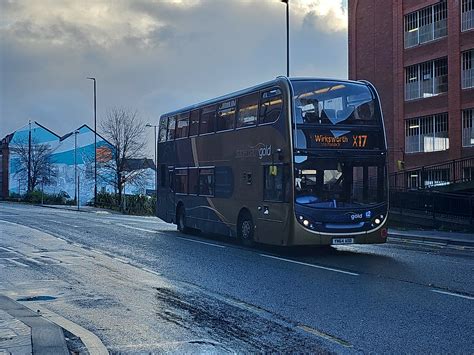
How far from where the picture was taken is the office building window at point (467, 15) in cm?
3288

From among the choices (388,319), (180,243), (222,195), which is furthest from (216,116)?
(388,319)

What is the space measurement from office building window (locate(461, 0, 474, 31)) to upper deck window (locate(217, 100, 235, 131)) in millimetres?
20580

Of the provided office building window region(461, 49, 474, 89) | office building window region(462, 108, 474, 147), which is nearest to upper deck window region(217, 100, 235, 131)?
office building window region(462, 108, 474, 147)

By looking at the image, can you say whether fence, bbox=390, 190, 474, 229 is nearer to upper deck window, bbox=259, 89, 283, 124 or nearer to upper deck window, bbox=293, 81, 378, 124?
upper deck window, bbox=293, 81, 378, 124

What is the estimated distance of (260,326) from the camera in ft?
24.8

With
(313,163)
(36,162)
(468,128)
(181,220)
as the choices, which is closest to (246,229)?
(313,163)

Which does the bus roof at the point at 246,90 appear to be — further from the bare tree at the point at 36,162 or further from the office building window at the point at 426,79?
the bare tree at the point at 36,162

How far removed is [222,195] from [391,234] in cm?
753

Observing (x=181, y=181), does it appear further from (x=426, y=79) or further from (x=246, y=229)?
(x=426, y=79)

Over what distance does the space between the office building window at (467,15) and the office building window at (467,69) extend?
136 centimetres

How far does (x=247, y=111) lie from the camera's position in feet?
53.7

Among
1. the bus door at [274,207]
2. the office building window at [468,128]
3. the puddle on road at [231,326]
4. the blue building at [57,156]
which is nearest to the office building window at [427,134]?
the office building window at [468,128]

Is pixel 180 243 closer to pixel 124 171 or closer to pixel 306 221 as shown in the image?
pixel 306 221

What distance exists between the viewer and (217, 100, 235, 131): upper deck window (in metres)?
17.3
